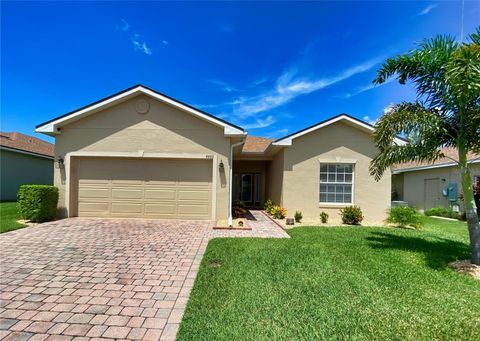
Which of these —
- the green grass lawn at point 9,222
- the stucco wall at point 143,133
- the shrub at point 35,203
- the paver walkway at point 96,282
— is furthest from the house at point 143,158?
the paver walkway at point 96,282

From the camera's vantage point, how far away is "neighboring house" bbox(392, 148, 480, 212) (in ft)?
50.7

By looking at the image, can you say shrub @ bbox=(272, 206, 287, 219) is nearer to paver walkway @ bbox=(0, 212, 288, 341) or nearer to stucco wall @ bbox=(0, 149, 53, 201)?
paver walkway @ bbox=(0, 212, 288, 341)

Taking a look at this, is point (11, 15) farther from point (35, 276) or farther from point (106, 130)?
point (35, 276)

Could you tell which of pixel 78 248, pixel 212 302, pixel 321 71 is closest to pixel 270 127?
pixel 321 71

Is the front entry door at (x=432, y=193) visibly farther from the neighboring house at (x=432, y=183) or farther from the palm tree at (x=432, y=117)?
the palm tree at (x=432, y=117)

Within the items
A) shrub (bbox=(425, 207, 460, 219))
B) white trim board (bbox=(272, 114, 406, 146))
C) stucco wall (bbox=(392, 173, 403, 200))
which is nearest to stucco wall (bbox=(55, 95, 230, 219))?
white trim board (bbox=(272, 114, 406, 146))

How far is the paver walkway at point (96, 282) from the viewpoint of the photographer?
10.1 feet

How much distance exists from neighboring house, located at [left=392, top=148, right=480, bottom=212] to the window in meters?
5.32

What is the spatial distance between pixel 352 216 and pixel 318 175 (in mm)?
2393

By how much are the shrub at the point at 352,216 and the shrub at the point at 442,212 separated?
7862mm

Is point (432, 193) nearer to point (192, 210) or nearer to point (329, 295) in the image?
point (192, 210)

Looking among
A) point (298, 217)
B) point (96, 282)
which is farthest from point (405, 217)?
point (96, 282)

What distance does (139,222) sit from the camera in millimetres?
10125

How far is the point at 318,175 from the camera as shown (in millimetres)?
12531
